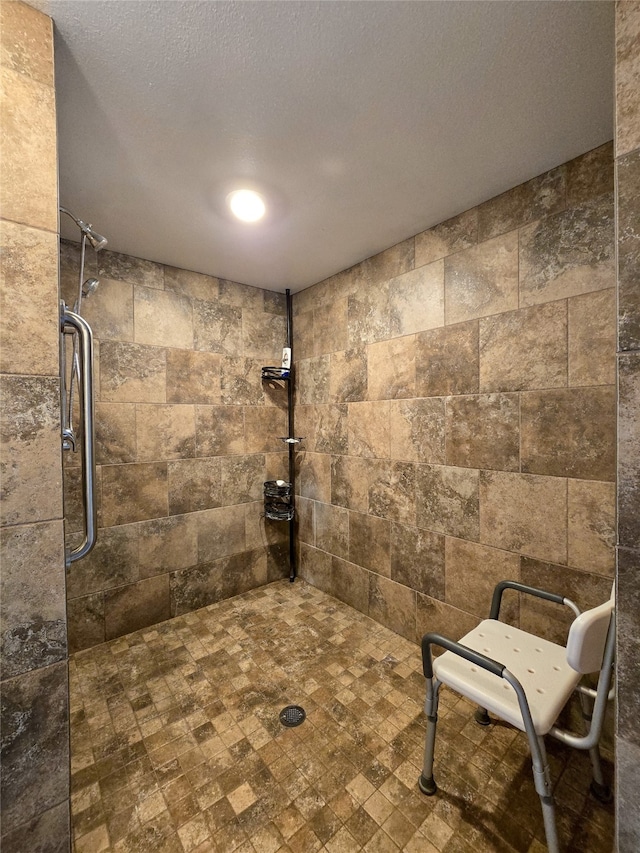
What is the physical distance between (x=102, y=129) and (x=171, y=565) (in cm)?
242

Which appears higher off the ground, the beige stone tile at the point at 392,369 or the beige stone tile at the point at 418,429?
the beige stone tile at the point at 392,369

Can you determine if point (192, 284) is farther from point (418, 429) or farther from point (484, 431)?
point (484, 431)

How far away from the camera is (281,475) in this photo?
3004 millimetres

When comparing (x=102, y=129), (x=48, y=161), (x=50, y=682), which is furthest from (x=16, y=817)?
(x=102, y=129)

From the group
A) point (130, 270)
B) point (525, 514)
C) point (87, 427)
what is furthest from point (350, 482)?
point (130, 270)

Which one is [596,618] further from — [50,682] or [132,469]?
[132,469]

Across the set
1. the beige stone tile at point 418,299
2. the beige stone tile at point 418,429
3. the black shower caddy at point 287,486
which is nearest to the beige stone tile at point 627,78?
the beige stone tile at point 418,299

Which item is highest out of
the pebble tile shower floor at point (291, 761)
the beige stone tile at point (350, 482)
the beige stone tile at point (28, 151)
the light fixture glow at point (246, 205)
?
the light fixture glow at point (246, 205)

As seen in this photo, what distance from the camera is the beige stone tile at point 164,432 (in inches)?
91.0

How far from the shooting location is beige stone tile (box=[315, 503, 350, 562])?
8.31 feet

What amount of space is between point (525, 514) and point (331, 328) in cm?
180

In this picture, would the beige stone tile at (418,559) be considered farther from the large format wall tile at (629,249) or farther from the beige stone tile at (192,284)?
the beige stone tile at (192,284)

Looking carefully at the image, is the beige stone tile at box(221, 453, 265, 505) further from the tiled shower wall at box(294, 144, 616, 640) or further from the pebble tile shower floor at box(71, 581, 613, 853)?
the pebble tile shower floor at box(71, 581, 613, 853)

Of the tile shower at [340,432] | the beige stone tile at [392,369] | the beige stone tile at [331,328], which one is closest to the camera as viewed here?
the tile shower at [340,432]
